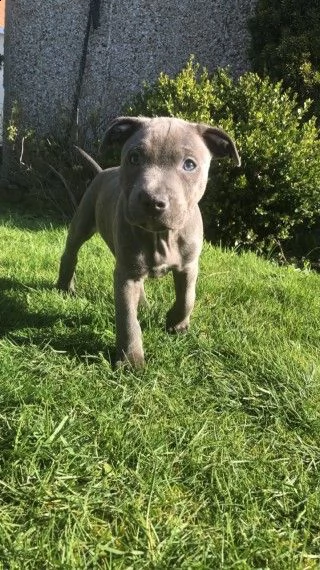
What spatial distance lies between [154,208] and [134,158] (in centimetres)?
38

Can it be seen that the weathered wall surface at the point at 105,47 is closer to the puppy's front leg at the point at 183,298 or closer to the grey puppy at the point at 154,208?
the grey puppy at the point at 154,208

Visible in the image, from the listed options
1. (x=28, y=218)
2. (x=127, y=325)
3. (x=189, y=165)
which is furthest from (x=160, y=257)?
(x=28, y=218)

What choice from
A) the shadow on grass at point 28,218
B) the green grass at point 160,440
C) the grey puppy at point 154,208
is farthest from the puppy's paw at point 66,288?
the shadow on grass at point 28,218

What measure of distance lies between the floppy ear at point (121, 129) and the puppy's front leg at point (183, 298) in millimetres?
829

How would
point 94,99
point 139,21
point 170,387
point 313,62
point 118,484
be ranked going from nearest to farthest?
point 118,484, point 170,387, point 313,62, point 139,21, point 94,99

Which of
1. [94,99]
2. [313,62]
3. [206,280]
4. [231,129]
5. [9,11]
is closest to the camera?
[206,280]

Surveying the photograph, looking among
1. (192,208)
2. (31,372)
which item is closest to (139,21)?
(192,208)

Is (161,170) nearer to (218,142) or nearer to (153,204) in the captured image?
(153,204)

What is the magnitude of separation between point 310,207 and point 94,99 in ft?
15.4

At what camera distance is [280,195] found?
18.9 feet

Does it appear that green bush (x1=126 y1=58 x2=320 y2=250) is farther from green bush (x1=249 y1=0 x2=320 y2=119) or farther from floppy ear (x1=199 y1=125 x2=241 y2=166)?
floppy ear (x1=199 y1=125 x2=241 y2=166)

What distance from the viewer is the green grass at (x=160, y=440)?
1.90m

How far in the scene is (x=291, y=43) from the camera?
6.20 m

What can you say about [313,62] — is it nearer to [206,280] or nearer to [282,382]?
[206,280]
